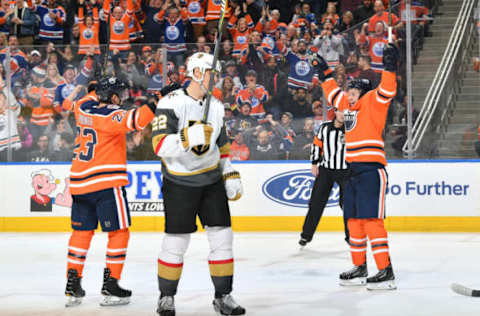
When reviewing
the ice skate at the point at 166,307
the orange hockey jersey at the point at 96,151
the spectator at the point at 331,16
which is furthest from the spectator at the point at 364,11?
the ice skate at the point at 166,307

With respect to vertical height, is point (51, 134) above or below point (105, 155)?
below

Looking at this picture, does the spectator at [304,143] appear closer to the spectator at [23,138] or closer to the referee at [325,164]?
the referee at [325,164]

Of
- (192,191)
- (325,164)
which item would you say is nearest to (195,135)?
(192,191)

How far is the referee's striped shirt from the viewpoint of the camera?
7.14 meters

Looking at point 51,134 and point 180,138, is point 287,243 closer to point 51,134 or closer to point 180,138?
point 51,134

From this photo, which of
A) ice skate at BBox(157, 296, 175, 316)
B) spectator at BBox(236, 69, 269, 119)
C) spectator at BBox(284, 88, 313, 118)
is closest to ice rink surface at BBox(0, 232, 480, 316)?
ice skate at BBox(157, 296, 175, 316)

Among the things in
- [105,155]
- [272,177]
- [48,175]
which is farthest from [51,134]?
[105,155]

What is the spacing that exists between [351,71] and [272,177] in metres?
1.56

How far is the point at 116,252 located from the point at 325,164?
122 inches

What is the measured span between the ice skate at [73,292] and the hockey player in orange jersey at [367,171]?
72.7 inches

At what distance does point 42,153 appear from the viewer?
359 inches

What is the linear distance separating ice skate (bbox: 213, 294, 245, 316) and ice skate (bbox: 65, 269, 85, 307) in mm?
942

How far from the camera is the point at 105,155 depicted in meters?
4.76

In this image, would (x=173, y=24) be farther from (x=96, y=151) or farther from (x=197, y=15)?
(x=96, y=151)
